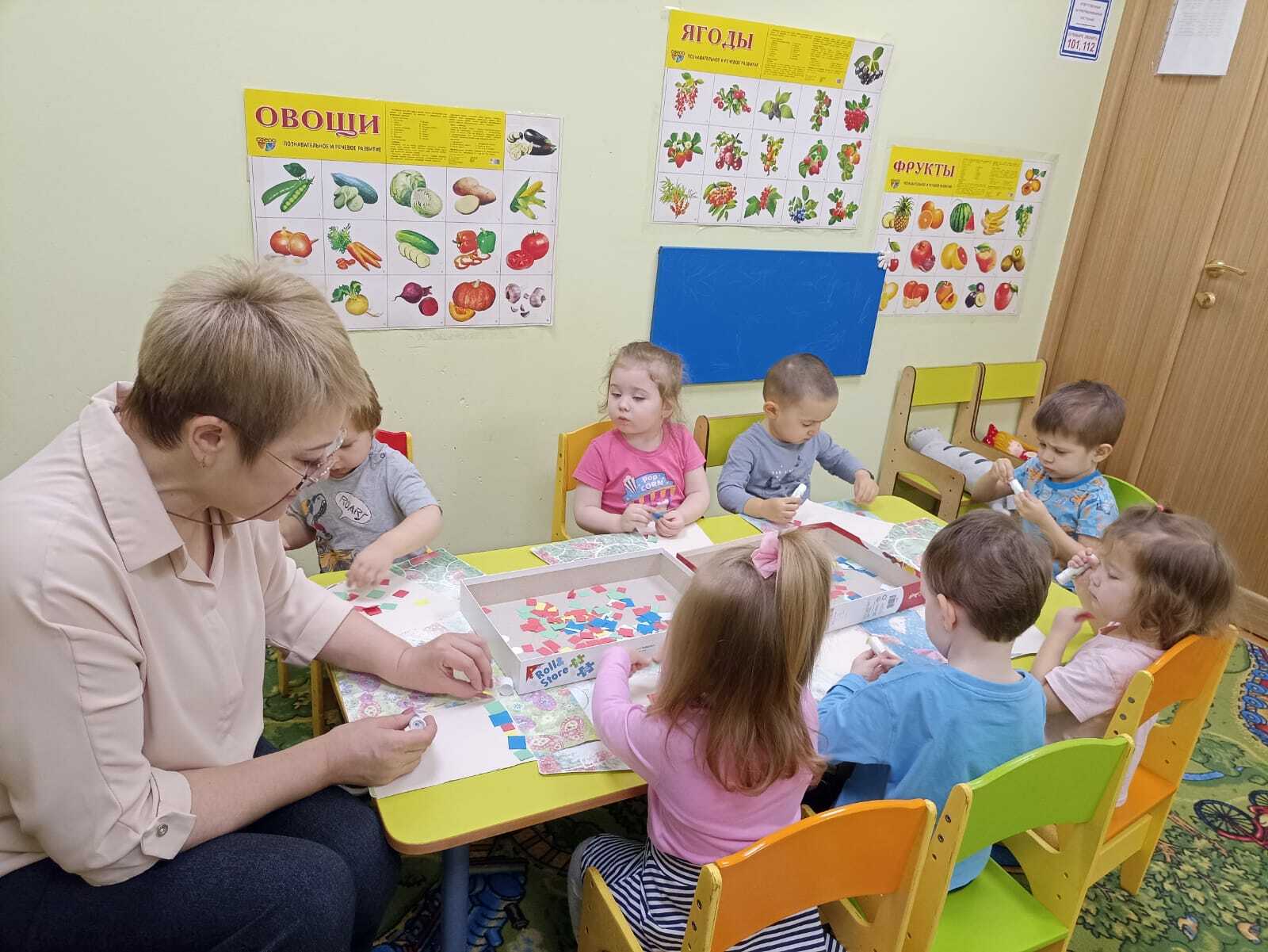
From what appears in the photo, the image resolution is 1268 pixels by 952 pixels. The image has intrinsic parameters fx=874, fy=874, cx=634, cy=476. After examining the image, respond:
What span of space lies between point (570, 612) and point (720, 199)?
5.65ft

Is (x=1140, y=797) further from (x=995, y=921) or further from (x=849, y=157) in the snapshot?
(x=849, y=157)

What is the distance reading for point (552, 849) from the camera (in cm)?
192

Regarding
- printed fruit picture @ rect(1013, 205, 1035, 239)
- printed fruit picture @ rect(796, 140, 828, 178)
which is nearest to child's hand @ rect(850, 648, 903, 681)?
printed fruit picture @ rect(796, 140, 828, 178)

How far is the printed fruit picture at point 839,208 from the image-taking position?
3.04 meters

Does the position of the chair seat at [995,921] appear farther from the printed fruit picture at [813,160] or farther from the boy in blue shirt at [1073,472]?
the printed fruit picture at [813,160]

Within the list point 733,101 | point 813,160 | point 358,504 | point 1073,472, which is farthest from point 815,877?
point 813,160

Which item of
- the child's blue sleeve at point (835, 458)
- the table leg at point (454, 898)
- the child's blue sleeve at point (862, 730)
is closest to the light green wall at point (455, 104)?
the child's blue sleeve at point (835, 458)

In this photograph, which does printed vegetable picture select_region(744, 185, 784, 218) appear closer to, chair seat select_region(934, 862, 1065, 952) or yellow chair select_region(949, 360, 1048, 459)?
yellow chair select_region(949, 360, 1048, 459)

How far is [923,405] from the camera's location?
3527 millimetres

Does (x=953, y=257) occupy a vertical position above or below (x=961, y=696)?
above

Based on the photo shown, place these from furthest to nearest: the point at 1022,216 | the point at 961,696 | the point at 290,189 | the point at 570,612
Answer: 1. the point at 1022,216
2. the point at 290,189
3. the point at 570,612
4. the point at 961,696

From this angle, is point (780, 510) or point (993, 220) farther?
point (993, 220)

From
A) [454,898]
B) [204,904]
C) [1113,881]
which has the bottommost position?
[1113,881]

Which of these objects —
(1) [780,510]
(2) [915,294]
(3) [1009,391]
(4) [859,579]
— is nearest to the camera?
(4) [859,579]
